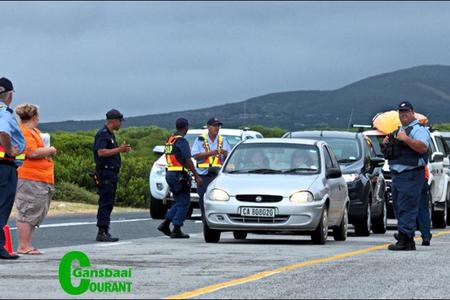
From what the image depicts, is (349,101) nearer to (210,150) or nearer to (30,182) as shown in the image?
(210,150)

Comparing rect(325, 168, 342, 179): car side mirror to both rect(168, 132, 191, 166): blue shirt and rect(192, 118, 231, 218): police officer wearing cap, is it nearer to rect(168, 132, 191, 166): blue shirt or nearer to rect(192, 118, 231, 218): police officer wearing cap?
rect(168, 132, 191, 166): blue shirt

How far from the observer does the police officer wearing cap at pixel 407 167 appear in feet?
67.7

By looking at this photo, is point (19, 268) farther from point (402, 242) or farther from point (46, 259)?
point (402, 242)

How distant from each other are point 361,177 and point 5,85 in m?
9.60

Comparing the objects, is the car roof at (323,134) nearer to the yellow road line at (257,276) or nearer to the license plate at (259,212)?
the license plate at (259,212)

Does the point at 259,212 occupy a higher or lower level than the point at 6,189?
lower

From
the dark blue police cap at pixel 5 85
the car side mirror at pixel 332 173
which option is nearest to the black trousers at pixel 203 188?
the car side mirror at pixel 332 173

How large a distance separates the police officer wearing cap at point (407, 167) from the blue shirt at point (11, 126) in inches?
214

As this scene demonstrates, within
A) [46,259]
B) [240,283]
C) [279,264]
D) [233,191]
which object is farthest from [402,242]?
[240,283]

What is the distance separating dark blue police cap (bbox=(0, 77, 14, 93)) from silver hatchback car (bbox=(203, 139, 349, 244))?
459 centimetres

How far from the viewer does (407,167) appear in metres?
20.9

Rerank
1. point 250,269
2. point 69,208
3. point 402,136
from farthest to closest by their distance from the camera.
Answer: point 69,208
point 402,136
point 250,269

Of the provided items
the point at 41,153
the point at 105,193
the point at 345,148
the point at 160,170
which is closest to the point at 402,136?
the point at 105,193

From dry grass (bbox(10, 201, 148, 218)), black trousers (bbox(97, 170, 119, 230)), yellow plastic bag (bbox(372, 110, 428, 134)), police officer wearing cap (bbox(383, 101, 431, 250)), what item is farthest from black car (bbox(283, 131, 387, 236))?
dry grass (bbox(10, 201, 148, 218))
